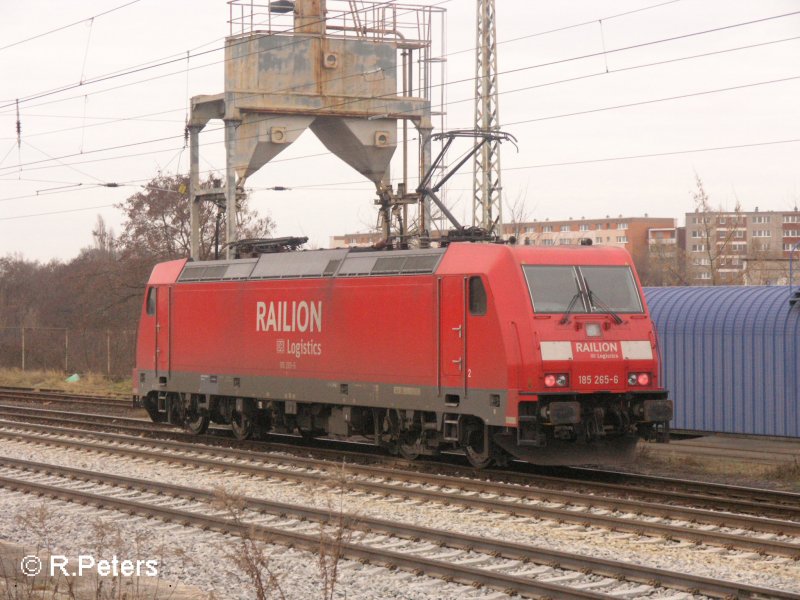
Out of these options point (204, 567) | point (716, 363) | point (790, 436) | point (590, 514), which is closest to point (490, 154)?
point (716, 363)

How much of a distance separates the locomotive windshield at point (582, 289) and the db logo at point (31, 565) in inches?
304

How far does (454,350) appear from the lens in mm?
16406

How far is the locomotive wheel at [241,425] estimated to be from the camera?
848 inches

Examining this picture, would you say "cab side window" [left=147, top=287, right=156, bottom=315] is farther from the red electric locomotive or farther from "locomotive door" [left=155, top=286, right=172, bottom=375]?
the red electric locomotive

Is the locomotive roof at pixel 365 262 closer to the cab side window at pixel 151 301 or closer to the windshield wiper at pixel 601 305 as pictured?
the windshield wiper at pixel 601 305

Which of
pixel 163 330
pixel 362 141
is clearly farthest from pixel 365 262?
pixel 362 141

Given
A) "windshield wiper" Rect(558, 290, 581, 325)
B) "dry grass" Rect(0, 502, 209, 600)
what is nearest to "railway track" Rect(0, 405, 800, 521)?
"windshield wiper" Rect(558, 290, 581, 325)

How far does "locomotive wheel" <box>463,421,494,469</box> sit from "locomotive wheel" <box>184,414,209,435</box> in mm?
7444

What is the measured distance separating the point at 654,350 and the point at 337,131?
17.5 m

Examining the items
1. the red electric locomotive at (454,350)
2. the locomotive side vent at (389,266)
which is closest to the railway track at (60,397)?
the red electric locomotive at (454,350)

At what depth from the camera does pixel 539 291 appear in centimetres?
1586

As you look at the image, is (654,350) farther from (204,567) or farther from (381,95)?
(381,95)

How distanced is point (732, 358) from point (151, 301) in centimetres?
1166

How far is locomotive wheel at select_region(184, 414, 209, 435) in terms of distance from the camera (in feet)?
74.5
